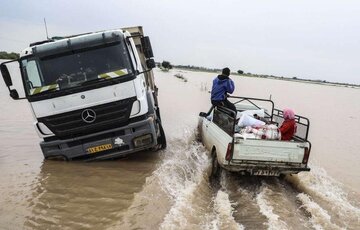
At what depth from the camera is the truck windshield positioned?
7191 mm

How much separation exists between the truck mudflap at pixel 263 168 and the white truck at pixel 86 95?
1888 mm

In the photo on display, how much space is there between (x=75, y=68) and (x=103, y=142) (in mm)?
1569

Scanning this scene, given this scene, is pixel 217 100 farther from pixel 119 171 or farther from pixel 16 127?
pixel 16 127

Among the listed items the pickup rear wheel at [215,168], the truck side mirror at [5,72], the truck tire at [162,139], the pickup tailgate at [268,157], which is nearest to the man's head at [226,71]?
the truck tire at [162,139]

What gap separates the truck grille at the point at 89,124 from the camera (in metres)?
7.24

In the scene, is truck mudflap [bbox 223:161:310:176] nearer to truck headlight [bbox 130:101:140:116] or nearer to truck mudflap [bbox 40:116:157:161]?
truck mudflap [bbox 40:116:157:161]

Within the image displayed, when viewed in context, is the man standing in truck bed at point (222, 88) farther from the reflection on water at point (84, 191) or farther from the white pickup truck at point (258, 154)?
the reflection on water at point (84, 191)

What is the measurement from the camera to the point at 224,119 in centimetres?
777

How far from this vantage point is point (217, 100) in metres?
9.20

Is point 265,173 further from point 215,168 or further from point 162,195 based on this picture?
point 162,195

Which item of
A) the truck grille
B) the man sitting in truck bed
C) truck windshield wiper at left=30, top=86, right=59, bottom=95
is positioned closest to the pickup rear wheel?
the man sitting in truck bed

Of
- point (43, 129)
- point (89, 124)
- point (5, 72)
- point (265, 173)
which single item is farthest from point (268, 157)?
point (5, 72)

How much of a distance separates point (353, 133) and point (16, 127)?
556 inches

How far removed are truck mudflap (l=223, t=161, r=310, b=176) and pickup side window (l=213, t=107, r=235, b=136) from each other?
616 millimetres
